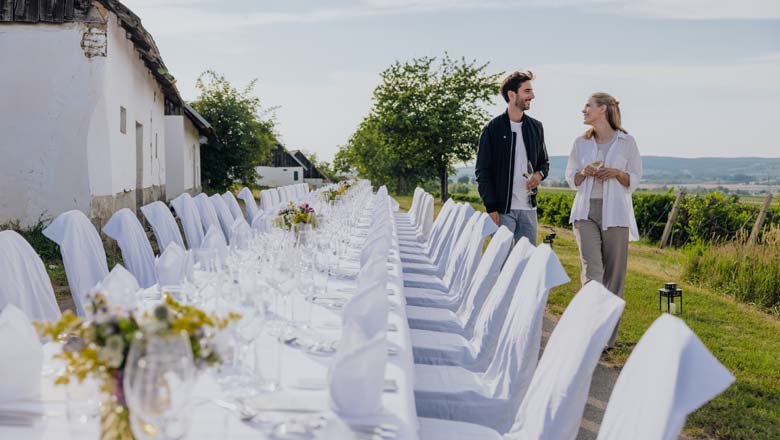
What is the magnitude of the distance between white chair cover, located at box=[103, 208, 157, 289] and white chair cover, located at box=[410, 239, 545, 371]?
6.61ft

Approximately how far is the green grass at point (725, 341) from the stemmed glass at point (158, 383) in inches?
130

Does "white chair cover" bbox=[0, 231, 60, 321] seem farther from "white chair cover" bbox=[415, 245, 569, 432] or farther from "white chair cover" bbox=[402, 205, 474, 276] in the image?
"white chair cover" bbox=[402, 205, 474, 276]

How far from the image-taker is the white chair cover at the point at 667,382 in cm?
161

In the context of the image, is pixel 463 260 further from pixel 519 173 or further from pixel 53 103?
pixel 53 103

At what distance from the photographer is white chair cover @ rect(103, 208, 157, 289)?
488 centimetres

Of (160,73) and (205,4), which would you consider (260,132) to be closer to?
(205,4)

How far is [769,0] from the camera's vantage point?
1495 cm

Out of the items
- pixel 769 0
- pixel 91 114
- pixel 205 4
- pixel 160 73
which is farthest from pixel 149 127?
pixel 769 0

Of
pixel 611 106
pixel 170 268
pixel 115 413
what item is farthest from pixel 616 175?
pixel 115 413

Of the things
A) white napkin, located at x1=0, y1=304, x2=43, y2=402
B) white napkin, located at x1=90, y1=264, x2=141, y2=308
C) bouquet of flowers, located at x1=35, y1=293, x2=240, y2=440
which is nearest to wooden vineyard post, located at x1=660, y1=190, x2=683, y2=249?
white napkin, located at x1=90, y1=264, x2=141, y2=308

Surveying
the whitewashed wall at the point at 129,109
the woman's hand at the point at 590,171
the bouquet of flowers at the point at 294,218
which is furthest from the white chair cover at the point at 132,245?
the whitewashed wall at the point at 129,109

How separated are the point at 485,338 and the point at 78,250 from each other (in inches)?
93.9

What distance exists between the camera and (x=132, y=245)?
4.94m

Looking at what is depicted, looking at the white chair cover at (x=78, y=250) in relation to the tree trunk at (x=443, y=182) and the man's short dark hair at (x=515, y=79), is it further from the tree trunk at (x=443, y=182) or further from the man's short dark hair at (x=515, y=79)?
the tree trunk at (x=443, y=182)
